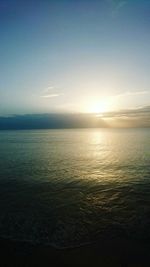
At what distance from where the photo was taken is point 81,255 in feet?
33.2

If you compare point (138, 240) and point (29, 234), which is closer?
point (138, 240)

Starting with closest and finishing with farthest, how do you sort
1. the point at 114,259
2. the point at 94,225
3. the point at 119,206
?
the point at 114,259 < the point at 94,225 < the point at 119,206

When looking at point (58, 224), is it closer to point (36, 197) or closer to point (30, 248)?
point (30, 248)

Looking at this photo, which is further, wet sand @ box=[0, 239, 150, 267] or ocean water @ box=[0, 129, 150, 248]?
ocean water @ box=[0, 129, 150, 248]

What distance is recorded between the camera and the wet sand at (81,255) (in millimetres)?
9523

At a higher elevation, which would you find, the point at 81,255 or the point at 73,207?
the point at 73,207

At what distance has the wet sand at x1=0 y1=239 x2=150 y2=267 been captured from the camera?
9523 mm

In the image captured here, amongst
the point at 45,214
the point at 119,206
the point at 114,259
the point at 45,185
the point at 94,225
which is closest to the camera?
the point at 114,259

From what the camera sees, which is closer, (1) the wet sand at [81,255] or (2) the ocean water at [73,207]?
(1) the wet sand at [81,255]

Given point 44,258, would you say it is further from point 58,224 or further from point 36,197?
point 36,197

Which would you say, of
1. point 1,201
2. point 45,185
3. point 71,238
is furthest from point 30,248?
point 45,185

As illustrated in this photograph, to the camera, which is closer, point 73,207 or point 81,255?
point 81,255

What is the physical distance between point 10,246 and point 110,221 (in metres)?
5.78

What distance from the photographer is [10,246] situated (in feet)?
35.8
